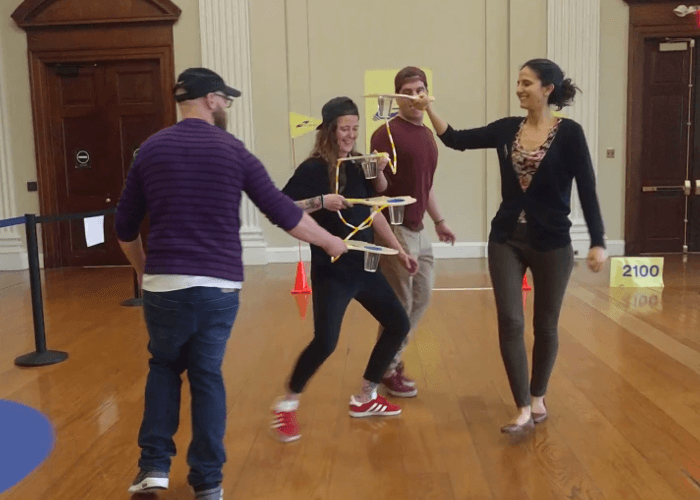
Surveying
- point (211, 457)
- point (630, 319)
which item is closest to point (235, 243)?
point (211, 457)

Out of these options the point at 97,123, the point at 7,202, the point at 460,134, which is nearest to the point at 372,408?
the point at 460,134

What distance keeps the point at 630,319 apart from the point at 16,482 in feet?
13.5

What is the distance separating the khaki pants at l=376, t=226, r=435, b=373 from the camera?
10.9 feet

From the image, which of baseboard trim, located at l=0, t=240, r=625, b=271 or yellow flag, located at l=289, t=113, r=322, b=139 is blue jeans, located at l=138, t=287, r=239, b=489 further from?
baseboard trim, located at l=0, t=240, r=625, b=271

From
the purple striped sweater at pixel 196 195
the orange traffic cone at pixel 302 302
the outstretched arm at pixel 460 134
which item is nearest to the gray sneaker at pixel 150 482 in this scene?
the purple striped sweater at pixel 196 195

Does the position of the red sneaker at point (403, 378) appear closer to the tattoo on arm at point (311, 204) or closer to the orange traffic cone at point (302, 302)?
the tattoo on arm at point (311, 204)

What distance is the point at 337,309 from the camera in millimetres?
2834

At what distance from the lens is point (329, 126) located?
9.26 ft

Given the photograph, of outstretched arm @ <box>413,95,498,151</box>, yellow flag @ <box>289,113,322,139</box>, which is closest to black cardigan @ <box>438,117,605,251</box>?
outstretched arm @ <box>413,95,498,151</box>

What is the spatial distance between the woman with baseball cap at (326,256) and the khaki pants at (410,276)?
335mm

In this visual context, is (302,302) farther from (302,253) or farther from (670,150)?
(670,150)

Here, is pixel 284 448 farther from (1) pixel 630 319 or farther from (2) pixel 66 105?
(2) pixel 66 105

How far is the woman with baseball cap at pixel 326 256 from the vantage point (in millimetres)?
2799

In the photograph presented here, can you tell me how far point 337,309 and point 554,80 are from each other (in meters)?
1.29
